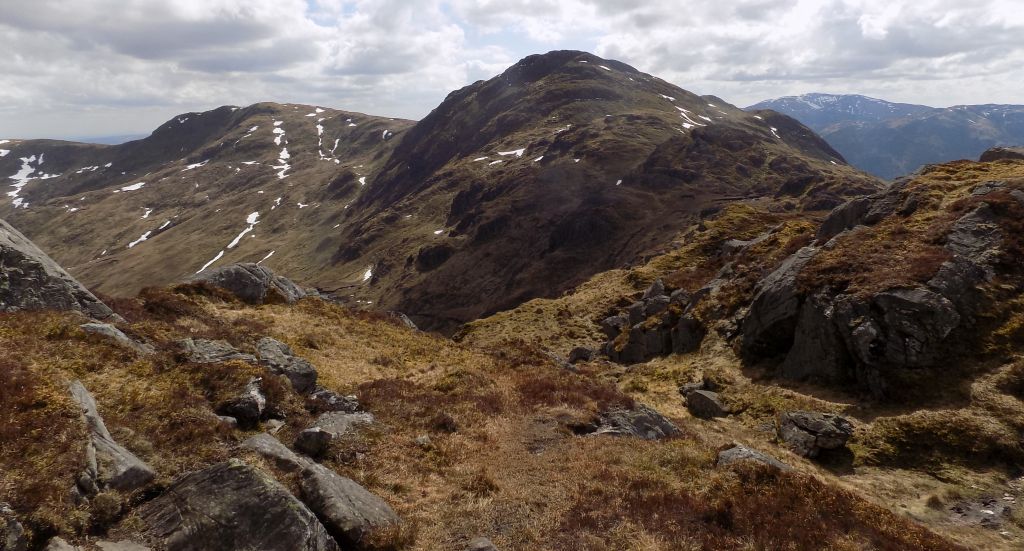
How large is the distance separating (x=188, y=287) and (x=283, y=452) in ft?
77.9

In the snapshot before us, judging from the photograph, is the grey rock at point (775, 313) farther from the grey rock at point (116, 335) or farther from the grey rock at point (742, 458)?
the grey rock at point (116, 335)

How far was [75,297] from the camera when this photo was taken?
21578 mm

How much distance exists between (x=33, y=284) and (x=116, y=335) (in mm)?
5392

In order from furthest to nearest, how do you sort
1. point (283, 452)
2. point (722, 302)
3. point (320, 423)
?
1. point (722, 302)
2. point (320, 423)
3. point (283, 452)

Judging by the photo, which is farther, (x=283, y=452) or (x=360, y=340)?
(x=360, y=340)

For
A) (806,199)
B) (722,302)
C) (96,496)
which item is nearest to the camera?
(96,496)

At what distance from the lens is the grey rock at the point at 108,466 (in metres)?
10.4

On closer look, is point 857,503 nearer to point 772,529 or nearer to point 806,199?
point 772,529

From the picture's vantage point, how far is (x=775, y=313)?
28453 millimetres

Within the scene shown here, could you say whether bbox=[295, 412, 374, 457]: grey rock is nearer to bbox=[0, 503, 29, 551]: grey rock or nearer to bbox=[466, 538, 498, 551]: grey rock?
bbox=[466, 538, 498, 551]: grey rock

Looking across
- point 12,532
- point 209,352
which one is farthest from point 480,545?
point 209,352

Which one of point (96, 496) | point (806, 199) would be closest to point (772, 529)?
point (96, 496)

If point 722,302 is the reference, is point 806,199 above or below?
above

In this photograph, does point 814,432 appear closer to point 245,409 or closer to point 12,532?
point 245,409
